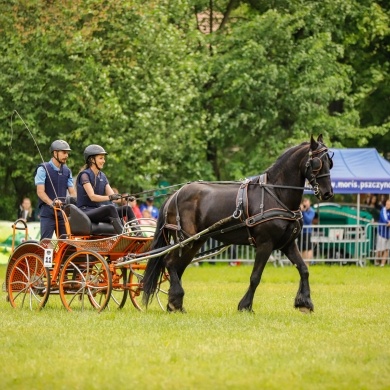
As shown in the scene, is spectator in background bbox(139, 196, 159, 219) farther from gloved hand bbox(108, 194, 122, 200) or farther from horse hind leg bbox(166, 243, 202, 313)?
gloved hand bbox(108, 194, 122, 200)

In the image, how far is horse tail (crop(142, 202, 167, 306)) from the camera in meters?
13.4

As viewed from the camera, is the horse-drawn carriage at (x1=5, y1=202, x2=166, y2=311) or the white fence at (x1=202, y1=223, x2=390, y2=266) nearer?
the horse-drawn carriage at (x1=5, y1=202, x2=166, y2=311)

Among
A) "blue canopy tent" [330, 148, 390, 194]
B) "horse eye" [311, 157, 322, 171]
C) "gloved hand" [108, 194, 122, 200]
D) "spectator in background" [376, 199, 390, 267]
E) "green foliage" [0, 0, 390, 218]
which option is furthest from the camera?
"green foliage" [0, 0, 390, 218]

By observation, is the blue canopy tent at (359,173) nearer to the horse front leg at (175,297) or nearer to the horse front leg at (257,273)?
the horse front leg at (175,297)

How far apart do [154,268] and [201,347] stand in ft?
11.8

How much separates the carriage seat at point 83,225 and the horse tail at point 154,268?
0.55 m

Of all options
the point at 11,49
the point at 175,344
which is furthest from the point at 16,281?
the point at 11,49

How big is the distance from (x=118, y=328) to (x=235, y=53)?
62.7 ft

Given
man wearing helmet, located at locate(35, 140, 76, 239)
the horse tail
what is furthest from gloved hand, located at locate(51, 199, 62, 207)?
the horse tail

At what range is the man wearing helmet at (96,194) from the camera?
45.0 feet

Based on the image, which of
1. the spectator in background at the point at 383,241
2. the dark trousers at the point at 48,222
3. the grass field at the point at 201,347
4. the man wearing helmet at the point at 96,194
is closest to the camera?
the grass field at the point at 201,347

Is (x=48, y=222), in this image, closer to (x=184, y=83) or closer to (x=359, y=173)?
(x=359, y=173)

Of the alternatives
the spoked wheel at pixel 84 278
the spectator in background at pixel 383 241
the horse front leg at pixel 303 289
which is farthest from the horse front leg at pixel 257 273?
the spectator in background at pixel 383 241

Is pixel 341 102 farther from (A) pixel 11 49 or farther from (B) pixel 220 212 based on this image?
(B) pixel 220 212
